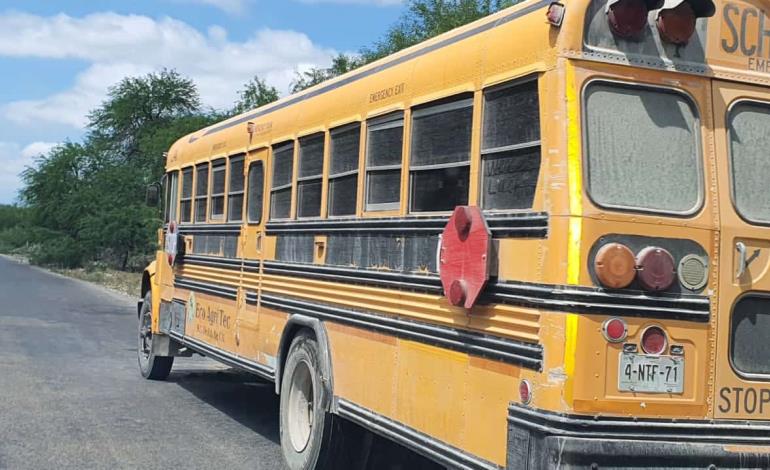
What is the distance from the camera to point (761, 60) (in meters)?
4.58

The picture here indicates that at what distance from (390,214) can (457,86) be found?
968 millimetres

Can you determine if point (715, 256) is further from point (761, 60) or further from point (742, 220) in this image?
point (761, 60)

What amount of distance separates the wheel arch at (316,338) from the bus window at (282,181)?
0.87 meters

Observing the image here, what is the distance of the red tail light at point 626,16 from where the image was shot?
168 inches

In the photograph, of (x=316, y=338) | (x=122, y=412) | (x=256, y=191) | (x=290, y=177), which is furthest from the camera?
(x=122, y=412)

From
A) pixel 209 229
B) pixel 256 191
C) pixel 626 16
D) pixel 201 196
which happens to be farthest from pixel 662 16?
pixel 201 196

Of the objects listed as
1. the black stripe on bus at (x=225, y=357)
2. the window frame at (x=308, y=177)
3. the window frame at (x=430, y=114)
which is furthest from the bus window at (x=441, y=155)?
the black stripe on bus at (x=225, y=357)

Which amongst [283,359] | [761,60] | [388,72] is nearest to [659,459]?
[761,60]

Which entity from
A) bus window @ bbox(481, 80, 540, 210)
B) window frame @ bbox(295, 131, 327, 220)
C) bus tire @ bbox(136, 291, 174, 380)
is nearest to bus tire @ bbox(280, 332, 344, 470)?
window frame @ bbox(295, 131, 327, 220)

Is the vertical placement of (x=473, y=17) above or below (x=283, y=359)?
above

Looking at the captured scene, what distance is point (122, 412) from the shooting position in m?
9.12

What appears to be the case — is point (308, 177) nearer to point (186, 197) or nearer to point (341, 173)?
point (341, 173)

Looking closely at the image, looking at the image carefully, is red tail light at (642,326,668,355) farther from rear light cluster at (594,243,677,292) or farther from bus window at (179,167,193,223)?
bus window at (179,167,193,223)

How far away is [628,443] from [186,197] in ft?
24.4
